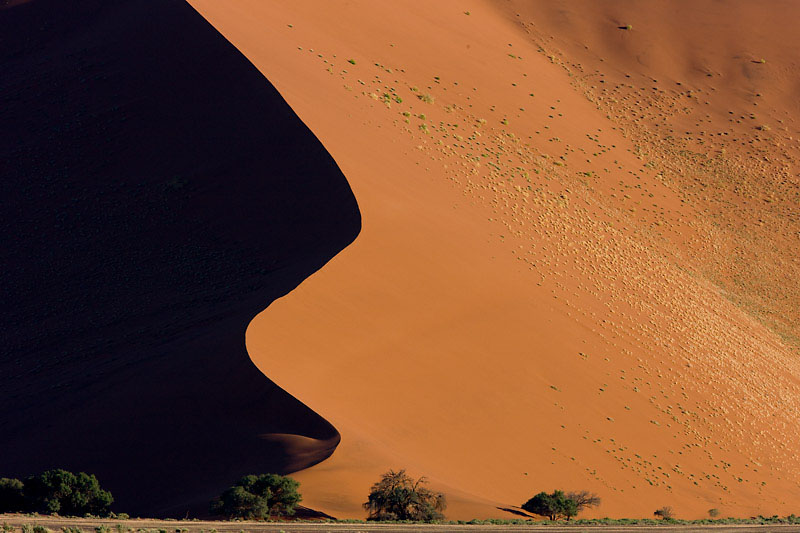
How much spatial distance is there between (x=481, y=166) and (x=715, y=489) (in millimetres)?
15330

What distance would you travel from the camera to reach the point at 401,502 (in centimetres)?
1689

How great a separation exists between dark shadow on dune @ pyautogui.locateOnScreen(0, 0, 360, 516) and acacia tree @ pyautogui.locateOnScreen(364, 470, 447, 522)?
141cm

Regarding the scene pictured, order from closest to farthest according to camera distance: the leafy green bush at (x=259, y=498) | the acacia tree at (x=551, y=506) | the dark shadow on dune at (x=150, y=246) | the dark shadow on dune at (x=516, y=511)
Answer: the leafy green bush at (x=259, y=498)
the dark shadow on dune at (x=516, y=511)
the acacia tree at (x=551, y=506)
the dark shadow on dune at (x=150, y=246)

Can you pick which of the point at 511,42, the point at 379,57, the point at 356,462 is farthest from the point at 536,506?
the point at 511,42

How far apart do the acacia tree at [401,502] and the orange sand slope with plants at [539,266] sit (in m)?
0.37

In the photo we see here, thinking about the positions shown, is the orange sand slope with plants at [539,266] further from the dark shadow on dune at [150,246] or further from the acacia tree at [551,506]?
the dark shadow on dune at [150,246]

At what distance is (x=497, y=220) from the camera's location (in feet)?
102

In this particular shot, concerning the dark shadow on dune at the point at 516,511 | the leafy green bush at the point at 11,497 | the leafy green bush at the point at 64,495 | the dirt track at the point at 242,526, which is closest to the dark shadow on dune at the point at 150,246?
the leafy green bush at the point at 64,495

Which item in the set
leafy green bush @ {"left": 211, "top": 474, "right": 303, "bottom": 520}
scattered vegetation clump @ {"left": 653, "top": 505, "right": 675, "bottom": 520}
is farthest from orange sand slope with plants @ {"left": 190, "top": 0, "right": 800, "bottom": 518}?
leafy green bush @ {"left": 211, "top": 474, "right": 303, "bottom": 520}

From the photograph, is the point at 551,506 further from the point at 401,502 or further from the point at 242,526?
the point at 242,526

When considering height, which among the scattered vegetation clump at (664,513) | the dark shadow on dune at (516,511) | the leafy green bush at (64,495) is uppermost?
the scattered vegetation clump at (664,513)

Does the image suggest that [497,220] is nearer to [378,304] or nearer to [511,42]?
[378,304]

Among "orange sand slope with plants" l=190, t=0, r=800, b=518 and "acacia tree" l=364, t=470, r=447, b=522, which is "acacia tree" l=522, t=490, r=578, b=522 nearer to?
"orange sand slope with plants" l=190, t=0, r=800, b=518

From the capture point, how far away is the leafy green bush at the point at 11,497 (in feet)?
54.0
